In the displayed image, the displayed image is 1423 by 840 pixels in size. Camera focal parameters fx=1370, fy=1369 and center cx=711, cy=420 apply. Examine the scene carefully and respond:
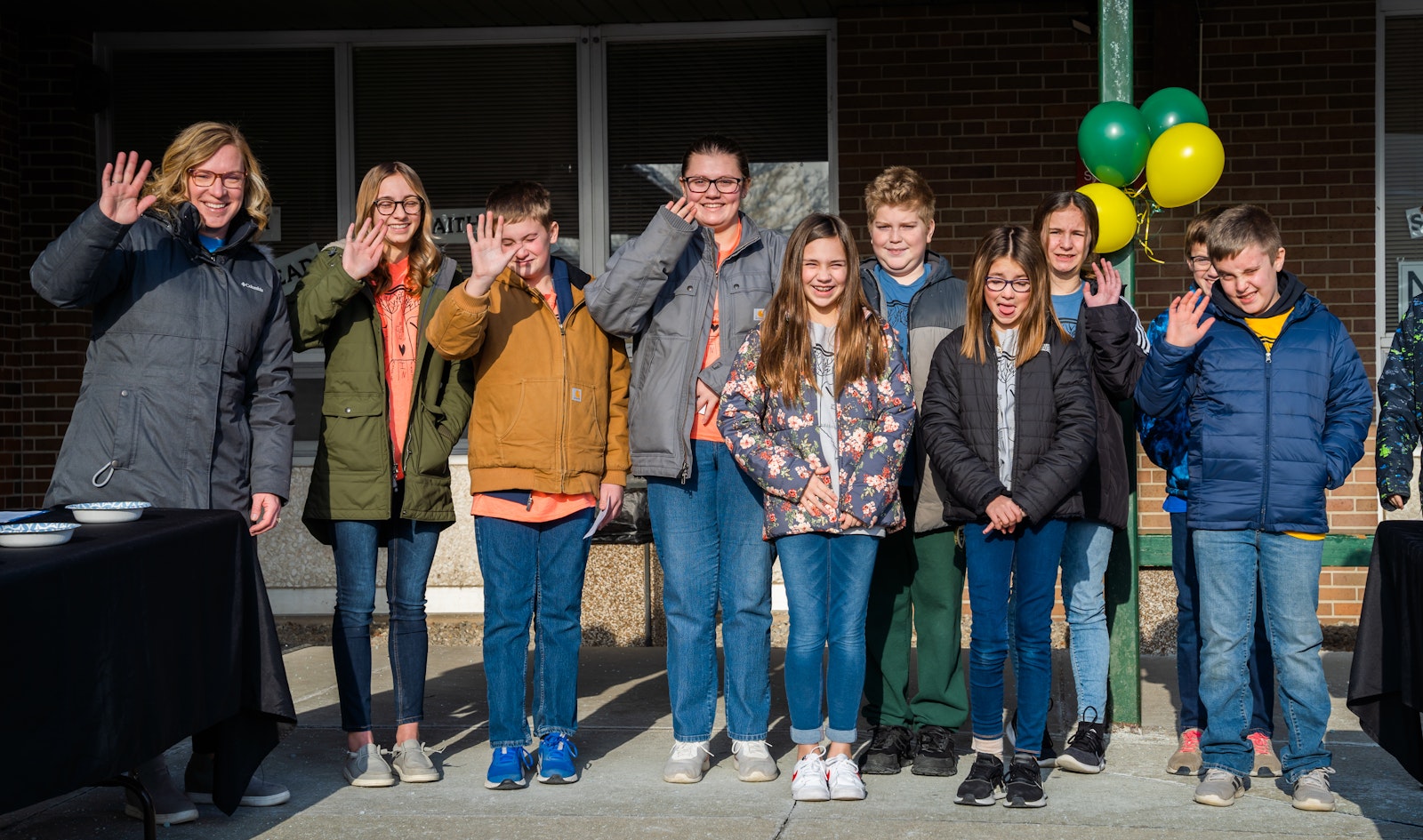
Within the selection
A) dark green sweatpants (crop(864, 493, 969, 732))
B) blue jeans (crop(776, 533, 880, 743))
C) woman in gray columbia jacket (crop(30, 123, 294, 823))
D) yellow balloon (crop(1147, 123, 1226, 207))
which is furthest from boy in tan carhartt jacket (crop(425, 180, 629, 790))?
yellow balloon (crop(1147, 123, 1226, 207))

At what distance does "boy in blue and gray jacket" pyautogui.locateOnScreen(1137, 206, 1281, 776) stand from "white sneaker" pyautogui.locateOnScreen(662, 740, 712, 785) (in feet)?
5.03

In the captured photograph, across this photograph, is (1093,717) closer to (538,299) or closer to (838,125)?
(538,299)

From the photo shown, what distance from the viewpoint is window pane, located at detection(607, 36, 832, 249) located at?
7.57m

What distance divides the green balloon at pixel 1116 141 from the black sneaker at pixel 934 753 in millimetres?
2080

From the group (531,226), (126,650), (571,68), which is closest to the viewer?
(126,650)

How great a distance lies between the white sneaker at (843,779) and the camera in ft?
13.6

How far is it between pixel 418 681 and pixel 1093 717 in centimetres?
222

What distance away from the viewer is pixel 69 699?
309cm

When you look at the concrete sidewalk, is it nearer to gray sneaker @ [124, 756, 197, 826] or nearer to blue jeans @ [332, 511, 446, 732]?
gray sneaker @ [124, 756, 197, 826]

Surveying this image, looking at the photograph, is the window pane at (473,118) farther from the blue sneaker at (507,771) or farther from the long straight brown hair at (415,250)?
the blue sneaker at (507,771)

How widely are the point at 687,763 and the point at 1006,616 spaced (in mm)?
1113

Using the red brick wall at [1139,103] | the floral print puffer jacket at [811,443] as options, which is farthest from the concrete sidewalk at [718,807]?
the red brick wall at [1139,103]

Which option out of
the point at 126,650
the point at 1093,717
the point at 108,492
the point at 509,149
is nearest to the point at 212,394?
the point at 108,492

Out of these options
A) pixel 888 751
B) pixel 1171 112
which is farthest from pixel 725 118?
pixel 888 751
